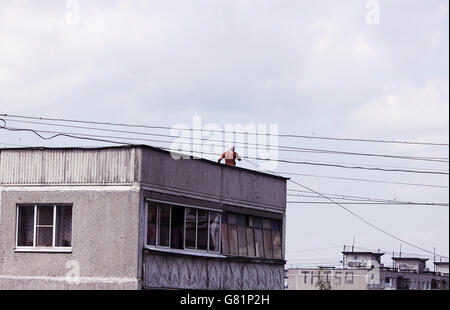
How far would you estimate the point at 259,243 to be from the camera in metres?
45.2

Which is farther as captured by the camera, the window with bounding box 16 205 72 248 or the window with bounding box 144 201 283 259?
the window with bounding box 144 201 283 259

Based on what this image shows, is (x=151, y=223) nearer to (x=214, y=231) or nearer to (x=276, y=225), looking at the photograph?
(x=214, y=231)

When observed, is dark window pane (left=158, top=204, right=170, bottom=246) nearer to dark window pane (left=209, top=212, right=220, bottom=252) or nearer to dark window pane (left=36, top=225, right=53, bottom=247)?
dark window pane (left=209, top=212, right=220, bottom=252)

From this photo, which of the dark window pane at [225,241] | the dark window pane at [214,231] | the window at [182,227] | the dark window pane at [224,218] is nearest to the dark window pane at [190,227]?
the window at [182,227]

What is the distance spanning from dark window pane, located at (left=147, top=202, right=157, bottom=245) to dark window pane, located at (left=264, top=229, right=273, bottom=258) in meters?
9.40

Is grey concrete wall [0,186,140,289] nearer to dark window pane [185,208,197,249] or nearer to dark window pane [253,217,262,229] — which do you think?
dark window pane [185,208,197,249]

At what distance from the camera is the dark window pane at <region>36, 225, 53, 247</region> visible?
122 ft

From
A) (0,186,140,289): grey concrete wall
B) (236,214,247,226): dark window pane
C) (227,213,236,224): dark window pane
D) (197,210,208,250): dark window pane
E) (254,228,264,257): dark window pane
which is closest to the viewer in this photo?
(0,186,140,289): grey concrete wall

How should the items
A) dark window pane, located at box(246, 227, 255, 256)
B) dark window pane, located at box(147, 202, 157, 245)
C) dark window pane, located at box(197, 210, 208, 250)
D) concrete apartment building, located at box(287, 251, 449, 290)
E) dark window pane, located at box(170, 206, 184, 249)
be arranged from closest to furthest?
dark window pane, located at box(147, 202, 157, 245)
dark window pane, located at box(170, 206, 184, 249)
dark window pane, located at box(197, 210, 208, 250)
dark window pane, located at box(246, 227, 255, 256)
concrete apartment building, located at box(287, 251, 449, 290)

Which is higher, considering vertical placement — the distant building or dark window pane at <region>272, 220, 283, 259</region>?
dark window pane at <region>272, 220, 283, 259</region>

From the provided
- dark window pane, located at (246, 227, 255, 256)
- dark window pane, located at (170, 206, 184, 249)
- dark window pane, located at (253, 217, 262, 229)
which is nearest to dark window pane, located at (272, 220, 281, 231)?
dark window pane, located at (253, 217, 262, 229)

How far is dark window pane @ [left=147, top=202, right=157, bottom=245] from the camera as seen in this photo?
1460 inches

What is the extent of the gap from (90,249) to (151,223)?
8.01 ft

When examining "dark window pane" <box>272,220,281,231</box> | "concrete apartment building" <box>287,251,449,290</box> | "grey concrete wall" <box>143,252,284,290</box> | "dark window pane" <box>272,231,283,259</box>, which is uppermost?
"dark window pane" <box>272,220,281,231</box>
